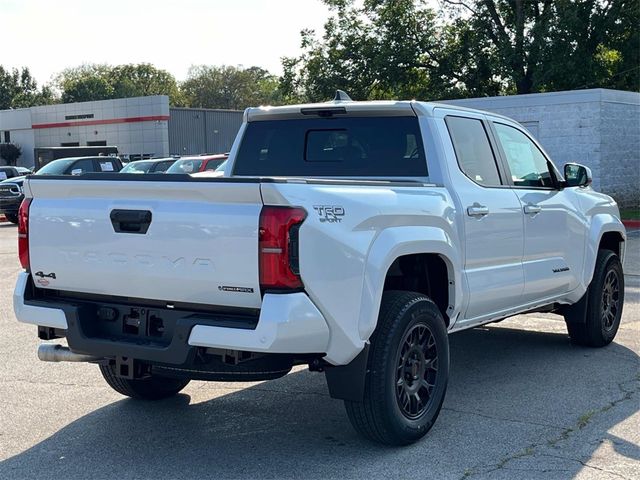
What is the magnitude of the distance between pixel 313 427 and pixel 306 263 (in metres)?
1.58

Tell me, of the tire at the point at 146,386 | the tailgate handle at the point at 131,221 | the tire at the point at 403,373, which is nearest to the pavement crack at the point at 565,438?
the tire at the point at 403,373

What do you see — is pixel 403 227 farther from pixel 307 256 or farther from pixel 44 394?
pixel 44 394

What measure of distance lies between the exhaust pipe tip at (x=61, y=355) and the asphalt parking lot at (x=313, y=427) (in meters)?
0.53

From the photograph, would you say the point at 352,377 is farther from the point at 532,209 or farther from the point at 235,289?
the point at 532,209

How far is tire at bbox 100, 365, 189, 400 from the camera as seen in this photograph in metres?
5.86

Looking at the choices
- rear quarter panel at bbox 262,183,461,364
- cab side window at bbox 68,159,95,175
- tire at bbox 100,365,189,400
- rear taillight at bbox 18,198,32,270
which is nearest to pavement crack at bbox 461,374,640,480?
rear quarter panel at bbox 262,183,461,364

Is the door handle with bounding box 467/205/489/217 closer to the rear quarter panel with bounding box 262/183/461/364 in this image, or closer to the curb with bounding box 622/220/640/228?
the rear quarter panel with bounding box 262/183/461/364

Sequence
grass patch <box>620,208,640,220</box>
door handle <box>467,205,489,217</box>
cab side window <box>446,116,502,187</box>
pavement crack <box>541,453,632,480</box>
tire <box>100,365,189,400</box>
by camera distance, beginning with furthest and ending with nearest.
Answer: grass patch <box>620,208,640,220</box>, cab side window <box>446,116,502,187</box>, tire <box>100,365,189,400</box>, door handle <box>467,205,489,217</box>, pavement crack <box>541,453,632,480</box>

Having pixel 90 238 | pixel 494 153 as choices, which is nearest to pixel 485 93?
pixel 494 153

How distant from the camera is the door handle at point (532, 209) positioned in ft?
21.0

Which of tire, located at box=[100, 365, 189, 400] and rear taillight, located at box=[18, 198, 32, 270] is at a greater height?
rear taillight, located at box=[18, 198, 32, 270]

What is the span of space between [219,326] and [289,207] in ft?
2.29

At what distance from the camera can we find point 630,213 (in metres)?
22.5

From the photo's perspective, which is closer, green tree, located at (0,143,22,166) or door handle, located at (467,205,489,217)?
door handle, located at (467,205,489,217)
